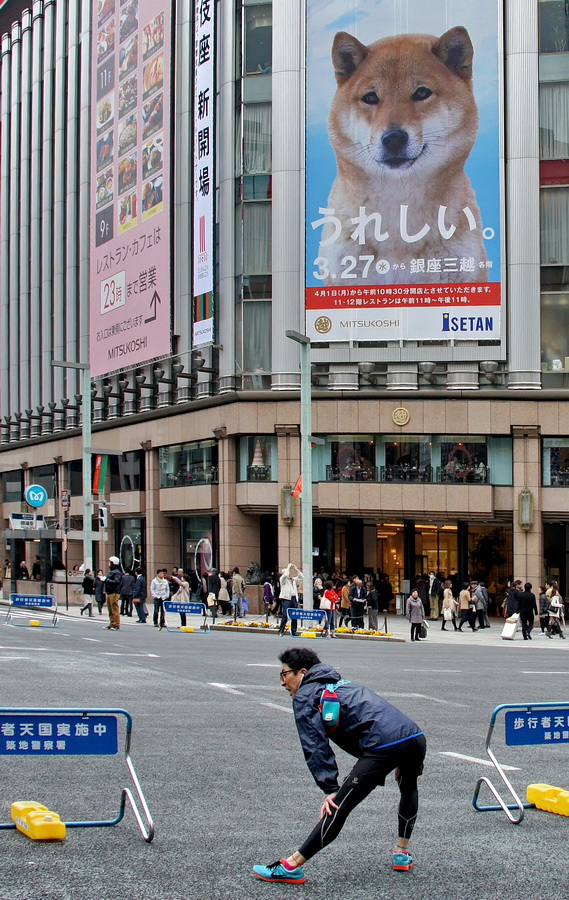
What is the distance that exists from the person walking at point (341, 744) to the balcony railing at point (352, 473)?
1559 inches

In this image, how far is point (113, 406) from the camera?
6019 centimetres

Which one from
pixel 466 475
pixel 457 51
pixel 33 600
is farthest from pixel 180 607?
pixel 457 51

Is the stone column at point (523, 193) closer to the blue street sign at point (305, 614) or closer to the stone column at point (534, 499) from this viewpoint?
the stone column at point (534, 499)

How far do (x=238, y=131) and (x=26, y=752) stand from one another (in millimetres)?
44647

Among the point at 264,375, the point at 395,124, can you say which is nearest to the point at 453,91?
the point at 395,124

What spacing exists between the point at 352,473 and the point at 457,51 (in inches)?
704

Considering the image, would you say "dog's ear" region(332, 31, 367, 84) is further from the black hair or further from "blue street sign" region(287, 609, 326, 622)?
the black hair

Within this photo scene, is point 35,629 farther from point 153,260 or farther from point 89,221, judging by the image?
point 89,221

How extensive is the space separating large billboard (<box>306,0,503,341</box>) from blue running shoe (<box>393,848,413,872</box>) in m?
39.3

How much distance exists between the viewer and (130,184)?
2250 inches

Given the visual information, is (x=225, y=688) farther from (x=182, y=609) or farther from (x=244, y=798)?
(x=182, y=609)

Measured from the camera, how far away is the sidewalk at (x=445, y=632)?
112ft

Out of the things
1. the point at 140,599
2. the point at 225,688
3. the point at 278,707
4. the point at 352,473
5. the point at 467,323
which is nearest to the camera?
the point at 278,707

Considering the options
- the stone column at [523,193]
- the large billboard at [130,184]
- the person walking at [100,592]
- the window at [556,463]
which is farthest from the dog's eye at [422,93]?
the person walking at [100,592]
